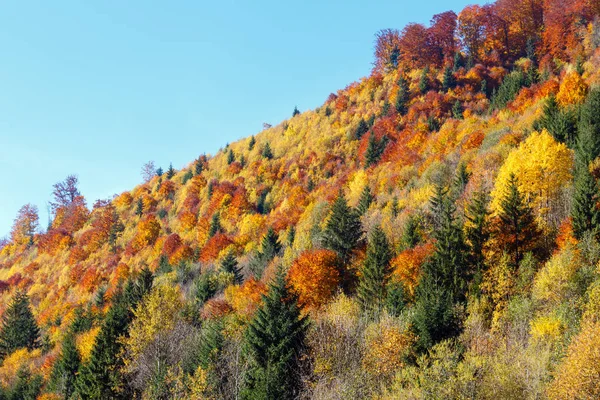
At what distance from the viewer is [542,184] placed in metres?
46.6

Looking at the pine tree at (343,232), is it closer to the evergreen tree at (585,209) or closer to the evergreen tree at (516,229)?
the evergreen tree at (516,229)

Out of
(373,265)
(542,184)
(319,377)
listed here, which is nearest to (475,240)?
(373,265)

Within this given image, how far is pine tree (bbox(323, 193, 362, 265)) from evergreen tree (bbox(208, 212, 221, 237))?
34.7 metres

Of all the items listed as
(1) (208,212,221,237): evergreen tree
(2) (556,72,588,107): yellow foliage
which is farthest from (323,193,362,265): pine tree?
(2) (556,72,588,107): yellow foliage

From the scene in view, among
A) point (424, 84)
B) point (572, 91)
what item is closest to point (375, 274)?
point (572, 91)

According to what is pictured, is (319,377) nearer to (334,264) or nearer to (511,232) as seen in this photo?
(334,264)

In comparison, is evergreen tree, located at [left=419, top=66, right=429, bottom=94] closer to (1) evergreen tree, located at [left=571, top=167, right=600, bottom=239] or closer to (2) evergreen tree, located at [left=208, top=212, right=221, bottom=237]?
(2) evergreen tree, located at [left=208, top=212, right=221, bottom=237]

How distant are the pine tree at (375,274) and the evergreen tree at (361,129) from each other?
4882 centimetres

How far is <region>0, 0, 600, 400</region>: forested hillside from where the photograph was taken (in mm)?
28812

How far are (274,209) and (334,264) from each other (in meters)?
37.2

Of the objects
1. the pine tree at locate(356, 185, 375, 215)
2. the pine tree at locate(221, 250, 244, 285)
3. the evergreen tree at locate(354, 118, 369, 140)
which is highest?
the evergreen tree at locate(354, 118, 369, 140)

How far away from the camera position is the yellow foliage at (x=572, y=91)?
62.7 metres

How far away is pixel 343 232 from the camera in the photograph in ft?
165

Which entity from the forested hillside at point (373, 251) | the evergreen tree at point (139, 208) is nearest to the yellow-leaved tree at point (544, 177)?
the forested hillside at point (373, 251)
